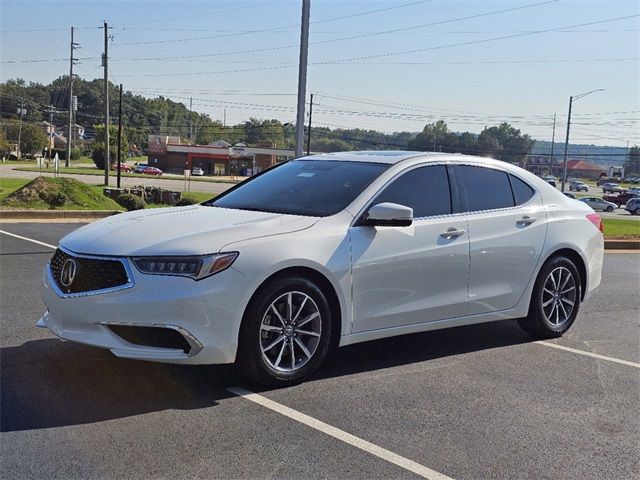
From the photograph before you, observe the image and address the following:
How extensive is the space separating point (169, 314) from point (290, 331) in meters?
0.92

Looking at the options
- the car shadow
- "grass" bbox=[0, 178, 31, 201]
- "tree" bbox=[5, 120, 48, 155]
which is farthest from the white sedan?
"tree" bbox=[5, 120, 48, 155]

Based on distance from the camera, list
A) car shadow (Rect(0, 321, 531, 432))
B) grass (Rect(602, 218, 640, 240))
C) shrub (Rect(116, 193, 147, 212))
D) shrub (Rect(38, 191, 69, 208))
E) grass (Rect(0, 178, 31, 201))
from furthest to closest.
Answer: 1. grass (Rect(0, 178, 31, 201))
2. shrub (Rect(116, 193, 147, 212))
3. grass (Rect(602, 218, 640, 240))
4. shrub (Rect(38, 191, 69, 208))
5. car shadow (Rect(0, 321, 531, 432))

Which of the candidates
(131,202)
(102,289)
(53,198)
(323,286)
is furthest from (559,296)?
(131,202)

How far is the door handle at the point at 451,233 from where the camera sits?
235 inches

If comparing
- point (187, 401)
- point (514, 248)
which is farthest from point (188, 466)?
point (514, 248)

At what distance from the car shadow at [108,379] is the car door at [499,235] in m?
0.57

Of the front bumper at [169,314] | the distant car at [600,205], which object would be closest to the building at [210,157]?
the distant car at [600,205]

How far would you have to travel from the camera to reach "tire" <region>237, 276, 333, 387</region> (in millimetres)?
4906

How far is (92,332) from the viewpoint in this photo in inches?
185

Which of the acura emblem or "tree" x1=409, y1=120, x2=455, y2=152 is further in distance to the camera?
"tree" x1=409, y1=120, x2=455, y2=152

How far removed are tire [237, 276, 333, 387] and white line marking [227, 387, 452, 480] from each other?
0.56ft

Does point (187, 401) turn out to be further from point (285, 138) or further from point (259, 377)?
point (285, 138)

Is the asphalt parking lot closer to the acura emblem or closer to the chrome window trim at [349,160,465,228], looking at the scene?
the acura emblem

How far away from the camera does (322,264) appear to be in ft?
17.0
